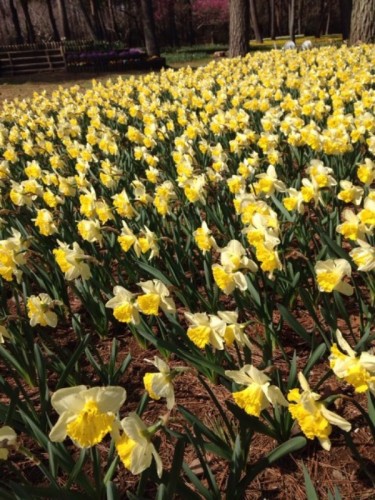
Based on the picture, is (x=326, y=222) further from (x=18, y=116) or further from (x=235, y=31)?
(x=235, y=31)

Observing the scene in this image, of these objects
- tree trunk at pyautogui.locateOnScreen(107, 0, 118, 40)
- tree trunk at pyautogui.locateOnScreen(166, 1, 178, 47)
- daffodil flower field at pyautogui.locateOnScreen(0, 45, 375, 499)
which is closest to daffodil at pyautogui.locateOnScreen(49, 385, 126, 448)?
daffodil flower field at pyautogui.locateOnScreen(0, 45, 375, 499)

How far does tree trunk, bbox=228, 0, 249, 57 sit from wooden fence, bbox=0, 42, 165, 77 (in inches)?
221

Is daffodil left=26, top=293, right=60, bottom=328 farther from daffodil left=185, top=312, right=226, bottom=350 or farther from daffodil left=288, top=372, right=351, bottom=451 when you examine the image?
daffodil left=288, top=372, right=351, bottom=451

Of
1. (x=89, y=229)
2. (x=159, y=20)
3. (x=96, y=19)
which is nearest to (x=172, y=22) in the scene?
(x=159, y=20)

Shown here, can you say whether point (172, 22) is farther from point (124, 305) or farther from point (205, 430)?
point (205, 430)

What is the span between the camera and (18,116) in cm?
737

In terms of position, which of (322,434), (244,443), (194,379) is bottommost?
(194,379)

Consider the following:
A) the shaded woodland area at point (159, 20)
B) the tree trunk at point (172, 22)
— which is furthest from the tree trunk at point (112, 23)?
the tree trunk at point (172, 22)

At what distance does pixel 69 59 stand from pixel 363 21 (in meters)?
12.7

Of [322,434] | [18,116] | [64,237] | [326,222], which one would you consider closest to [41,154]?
[18,116]

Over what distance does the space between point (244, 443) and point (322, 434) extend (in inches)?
12.6

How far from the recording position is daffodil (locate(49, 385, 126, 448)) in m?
1.13

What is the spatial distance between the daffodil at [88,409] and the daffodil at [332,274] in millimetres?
888

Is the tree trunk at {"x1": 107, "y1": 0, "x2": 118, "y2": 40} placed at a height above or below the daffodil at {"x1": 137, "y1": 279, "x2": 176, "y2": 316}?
above
